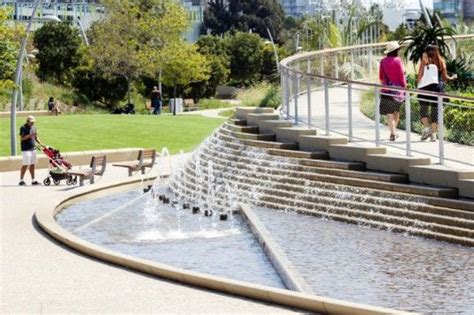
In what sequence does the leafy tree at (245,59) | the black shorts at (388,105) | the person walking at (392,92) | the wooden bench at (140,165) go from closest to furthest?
the person walking at (392,92)
the black shorts at (388,105)
the wooden bench at (140,165)
the leafy tree at (245,59)

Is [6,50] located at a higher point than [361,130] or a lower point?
higher

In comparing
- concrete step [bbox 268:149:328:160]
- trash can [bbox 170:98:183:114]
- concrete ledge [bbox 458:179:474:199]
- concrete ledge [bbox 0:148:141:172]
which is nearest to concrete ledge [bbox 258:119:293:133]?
concrete step [bbox 268:149:328:160]

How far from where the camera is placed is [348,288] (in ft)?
37.3

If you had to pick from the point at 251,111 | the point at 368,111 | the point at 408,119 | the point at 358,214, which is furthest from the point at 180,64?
the point at 358,214

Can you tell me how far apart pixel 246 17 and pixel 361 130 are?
12782 cm

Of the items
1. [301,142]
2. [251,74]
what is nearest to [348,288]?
[301,142]

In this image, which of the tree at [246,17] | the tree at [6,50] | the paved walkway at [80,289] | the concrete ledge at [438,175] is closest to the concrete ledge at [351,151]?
the concrete ledge at [438,175]

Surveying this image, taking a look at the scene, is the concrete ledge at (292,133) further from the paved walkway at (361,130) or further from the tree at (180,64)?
the tree at (180,64)

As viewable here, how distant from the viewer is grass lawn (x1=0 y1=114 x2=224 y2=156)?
35094 millimetres

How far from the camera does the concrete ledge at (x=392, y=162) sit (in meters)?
16.0

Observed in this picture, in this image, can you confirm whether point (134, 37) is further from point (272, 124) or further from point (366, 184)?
point (366, 184)

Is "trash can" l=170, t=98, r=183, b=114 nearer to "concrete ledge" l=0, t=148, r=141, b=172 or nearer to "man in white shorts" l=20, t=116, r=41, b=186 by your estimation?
"concrete ledge" l=0, t=148, r=141, b=172

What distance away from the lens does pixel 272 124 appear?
2053 cm

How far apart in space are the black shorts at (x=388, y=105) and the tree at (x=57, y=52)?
2406 inches
